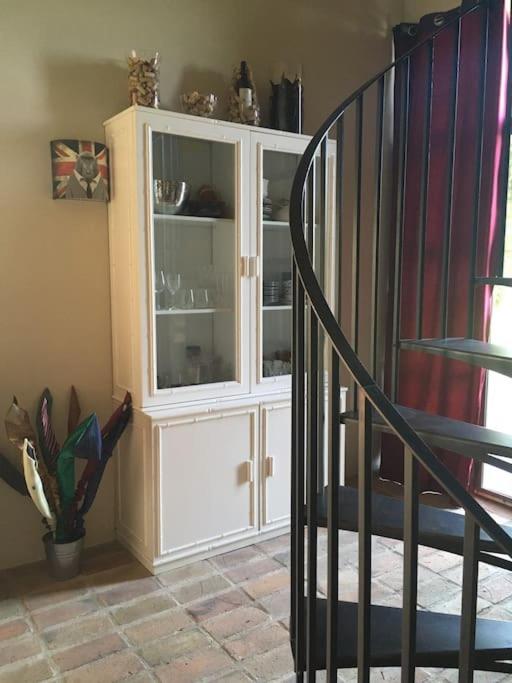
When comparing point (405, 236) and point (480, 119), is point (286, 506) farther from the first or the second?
point (480, 119)

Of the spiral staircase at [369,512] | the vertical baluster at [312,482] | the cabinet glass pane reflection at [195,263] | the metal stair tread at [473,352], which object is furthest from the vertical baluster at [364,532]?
the cabinet glass pane reflection at [195,263]

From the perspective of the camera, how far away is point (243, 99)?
9.33 ft

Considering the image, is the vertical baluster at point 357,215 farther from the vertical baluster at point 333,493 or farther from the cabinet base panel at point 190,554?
the cabinet base panel at point 190,554

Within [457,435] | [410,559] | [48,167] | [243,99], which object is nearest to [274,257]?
[243,99]

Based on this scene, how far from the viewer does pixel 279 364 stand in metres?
3.02

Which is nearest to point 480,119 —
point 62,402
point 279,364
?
point 279,364

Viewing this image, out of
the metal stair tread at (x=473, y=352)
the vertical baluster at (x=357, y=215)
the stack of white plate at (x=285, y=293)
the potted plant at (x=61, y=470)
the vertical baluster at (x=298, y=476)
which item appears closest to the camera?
the vertical baluster at (x=298, y=476)

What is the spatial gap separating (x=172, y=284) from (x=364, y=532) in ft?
5.71

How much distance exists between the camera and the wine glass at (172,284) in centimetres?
272

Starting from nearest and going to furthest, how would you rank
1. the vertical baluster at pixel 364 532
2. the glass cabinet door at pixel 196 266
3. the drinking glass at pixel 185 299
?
1. the vertical baluster at pixel 364 532
2. the glass cabinet door at pixel 196 266
3. the drinking glass at pixel 185 299

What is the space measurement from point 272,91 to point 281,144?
0.38 meters

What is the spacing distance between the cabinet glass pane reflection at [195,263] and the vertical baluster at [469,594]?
69.2 inches

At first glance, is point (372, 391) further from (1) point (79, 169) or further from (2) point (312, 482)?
(1) point (79, 169)

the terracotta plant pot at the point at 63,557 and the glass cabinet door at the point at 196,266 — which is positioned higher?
the glass cabinet door at the point at 196,266
